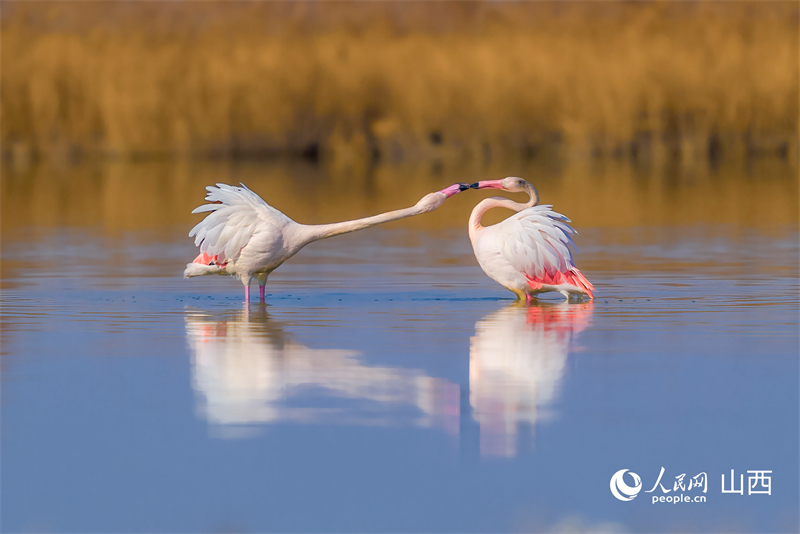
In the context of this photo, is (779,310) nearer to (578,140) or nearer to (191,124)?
(578,140)

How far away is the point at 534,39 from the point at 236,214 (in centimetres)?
2216

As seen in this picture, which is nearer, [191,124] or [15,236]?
[15,236]

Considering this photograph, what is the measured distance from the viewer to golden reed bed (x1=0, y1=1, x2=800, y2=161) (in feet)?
92.7

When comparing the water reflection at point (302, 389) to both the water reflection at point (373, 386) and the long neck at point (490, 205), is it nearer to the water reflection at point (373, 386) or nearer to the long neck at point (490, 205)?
the water reflection at point (373, 386)

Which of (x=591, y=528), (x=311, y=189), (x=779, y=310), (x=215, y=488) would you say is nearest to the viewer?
(x=591, y=528)

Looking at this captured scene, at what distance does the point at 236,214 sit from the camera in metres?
10.1

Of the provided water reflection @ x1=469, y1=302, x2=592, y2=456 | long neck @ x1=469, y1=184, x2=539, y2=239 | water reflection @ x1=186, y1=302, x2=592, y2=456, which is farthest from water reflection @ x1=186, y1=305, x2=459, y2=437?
long neck @ x1=469, y1=184, x2=539, y2=239

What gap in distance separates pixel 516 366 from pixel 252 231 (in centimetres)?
325

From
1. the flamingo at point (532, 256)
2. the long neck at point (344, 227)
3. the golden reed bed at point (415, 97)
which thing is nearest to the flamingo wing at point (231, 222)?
the long neck at point (344, 227)

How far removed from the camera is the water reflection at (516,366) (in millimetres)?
6008

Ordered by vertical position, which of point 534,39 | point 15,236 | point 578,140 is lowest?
point 15,236

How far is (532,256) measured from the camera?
10.0m

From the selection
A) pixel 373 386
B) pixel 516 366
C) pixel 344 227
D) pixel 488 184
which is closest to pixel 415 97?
pixel 488 184

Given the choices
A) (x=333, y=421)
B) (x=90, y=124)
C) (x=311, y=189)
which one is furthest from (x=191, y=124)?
(x=333, y=421)
